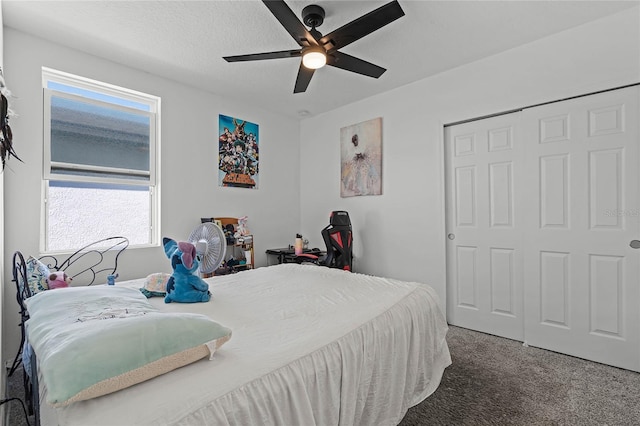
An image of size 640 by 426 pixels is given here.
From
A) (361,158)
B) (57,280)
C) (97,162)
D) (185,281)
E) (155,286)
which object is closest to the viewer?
(185,281)

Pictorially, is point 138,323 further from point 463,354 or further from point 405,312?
point 463,354

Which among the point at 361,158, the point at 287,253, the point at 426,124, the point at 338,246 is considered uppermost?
the point at 426,124

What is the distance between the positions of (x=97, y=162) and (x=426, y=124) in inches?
130

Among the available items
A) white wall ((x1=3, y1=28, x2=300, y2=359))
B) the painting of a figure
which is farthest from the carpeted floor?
white wall ((x1=3, y1=28, x2=300, y2=359))

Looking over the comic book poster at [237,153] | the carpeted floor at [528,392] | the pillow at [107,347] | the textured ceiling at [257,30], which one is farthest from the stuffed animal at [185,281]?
the comic book poster at [237,153]

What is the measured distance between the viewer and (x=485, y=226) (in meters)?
3.05

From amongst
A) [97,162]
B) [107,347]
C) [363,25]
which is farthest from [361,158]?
[107,347]

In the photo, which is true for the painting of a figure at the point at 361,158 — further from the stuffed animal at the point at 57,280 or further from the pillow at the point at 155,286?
the stuffed animal at the point at 57,280

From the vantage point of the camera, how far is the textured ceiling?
7.19ft

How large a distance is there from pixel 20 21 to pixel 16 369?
Answer: 2.63 metres

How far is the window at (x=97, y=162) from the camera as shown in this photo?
105 inches

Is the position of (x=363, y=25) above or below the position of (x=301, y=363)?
above

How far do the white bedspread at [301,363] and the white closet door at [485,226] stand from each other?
1.41 metres

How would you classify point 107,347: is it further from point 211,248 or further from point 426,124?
point 426,124
